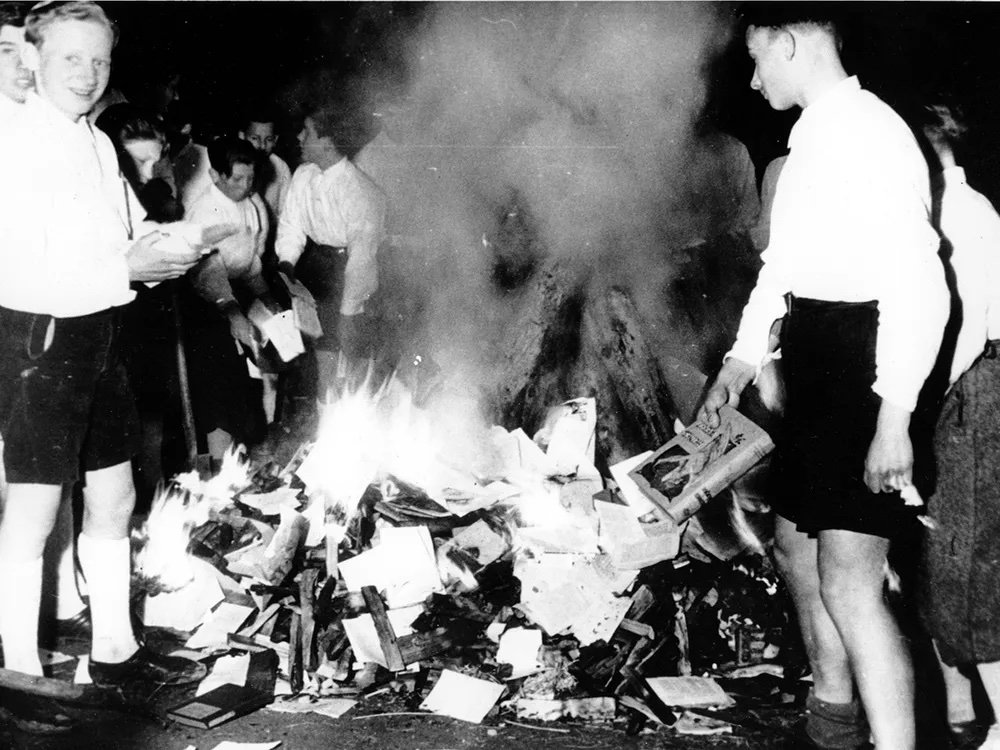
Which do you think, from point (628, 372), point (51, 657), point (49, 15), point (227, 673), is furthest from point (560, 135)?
point (51, 657)

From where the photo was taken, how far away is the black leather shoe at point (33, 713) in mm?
2346

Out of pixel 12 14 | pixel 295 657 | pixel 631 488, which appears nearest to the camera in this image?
pixel 12 14

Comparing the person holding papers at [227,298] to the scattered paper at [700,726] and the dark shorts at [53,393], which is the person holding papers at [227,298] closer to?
the dark shorts at [53,393]

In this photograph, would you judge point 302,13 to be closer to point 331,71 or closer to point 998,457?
→ point 331,71

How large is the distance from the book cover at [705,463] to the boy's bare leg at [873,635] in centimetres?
51

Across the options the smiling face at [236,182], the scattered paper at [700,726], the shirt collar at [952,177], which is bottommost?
the scattered paper at [700,726]

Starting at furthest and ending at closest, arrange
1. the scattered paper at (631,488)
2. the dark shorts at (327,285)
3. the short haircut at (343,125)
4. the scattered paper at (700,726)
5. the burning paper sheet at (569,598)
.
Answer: the dark shorts at (327,285) → the short haircut at (343,125) → the scattered paper at (631,488) → the burning paper sheet at (569,598) → the scattered paper at (700,726)

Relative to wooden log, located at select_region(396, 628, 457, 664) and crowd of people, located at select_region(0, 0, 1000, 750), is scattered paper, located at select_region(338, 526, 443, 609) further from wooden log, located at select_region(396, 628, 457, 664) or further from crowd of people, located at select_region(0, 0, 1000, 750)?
crowd of people, located at select_region(0, 0, 1000, 750)

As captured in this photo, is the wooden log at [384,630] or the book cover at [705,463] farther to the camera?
the wooden log at [384,630]

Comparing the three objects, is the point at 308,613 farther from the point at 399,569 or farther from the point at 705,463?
the point at 705,463

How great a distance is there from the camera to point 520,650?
2730 mm

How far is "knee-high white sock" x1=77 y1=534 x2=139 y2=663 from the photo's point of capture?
2586mm

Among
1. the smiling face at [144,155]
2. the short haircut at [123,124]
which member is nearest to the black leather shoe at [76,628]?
the smiling face at [144,155]

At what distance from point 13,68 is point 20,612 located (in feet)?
6.02
